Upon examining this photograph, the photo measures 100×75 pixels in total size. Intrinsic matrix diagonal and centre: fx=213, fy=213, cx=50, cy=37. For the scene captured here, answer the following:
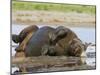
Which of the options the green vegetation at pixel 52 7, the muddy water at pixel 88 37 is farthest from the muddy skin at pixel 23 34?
the muddy water at pixel 88 37

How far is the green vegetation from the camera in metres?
2.28

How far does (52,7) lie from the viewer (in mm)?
2416

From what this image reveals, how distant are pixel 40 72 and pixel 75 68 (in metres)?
0.42

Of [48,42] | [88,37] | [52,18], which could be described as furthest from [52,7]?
[88,37]

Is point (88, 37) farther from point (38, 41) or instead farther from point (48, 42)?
point (38, 41)

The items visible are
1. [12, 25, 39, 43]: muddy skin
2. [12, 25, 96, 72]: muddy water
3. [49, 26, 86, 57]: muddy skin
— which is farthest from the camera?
[12, 25, 96, 72]: muddy water

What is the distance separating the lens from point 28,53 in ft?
7.54

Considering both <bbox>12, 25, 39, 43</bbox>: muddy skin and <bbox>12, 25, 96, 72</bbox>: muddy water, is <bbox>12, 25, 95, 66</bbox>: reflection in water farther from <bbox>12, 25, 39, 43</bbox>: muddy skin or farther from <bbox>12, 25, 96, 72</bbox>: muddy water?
<bbox>12, 25, 39, 43</bbox>: muddy skin

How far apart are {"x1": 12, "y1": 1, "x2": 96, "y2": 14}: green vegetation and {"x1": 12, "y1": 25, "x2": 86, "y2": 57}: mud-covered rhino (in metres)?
0.21

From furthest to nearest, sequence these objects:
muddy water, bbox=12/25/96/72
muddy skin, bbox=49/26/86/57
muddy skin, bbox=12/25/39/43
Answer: muddy water, bbox=12/25/96/72 < muddy skin, bbox=49/26/86/57 < muddy skin, bbox=12/25/39/43

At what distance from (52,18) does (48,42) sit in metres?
Answer: 0.28

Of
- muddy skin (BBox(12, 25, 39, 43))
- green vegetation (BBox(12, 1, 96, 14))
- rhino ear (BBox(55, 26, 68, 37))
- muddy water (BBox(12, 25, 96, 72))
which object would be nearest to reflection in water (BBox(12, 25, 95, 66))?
muddy water (BBox(12, 25, 96, 72))

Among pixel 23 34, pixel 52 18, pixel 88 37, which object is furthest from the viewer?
pixel 88 37

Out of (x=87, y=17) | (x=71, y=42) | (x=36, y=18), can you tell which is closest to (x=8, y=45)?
(x=36, y=18)
